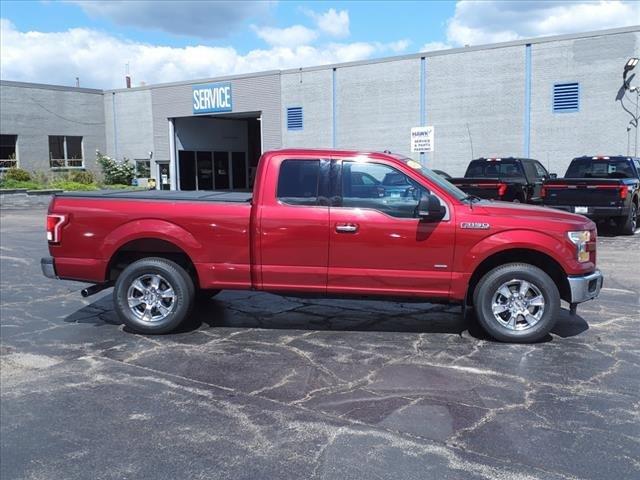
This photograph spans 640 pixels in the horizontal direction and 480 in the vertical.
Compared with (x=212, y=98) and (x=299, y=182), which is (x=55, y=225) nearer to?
(x=299, y=182)

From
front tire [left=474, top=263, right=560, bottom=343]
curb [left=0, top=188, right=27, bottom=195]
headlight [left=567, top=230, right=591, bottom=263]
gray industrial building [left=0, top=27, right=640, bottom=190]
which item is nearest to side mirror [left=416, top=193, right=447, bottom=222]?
front tire [left=474, top=263, right=560, bottom=343]

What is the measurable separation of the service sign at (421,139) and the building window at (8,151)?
23.8 m

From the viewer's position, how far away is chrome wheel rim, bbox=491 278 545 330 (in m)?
6.16

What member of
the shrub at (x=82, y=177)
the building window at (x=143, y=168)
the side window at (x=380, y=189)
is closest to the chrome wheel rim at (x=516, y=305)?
the side window at (x=380, y=189)

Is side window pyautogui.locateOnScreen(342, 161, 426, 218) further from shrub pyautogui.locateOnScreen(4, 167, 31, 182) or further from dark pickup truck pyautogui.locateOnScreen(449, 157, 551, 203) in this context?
shrub pyautogui.locateOnScreen(4, 167, 31, 182)

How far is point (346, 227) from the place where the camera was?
620cm

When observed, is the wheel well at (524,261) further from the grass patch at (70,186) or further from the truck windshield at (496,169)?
the grass patch at (70,186)

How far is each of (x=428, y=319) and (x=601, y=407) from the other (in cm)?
282

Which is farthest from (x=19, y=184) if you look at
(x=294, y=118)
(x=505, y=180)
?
(x=505, y=180)

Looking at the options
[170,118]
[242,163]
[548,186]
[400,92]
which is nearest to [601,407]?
[548,186]

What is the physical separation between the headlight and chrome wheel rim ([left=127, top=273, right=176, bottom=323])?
13.7 feet

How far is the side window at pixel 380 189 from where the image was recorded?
20.4 feet

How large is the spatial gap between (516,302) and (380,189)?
178cm

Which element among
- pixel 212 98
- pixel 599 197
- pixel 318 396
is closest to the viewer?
pixel 318 396
